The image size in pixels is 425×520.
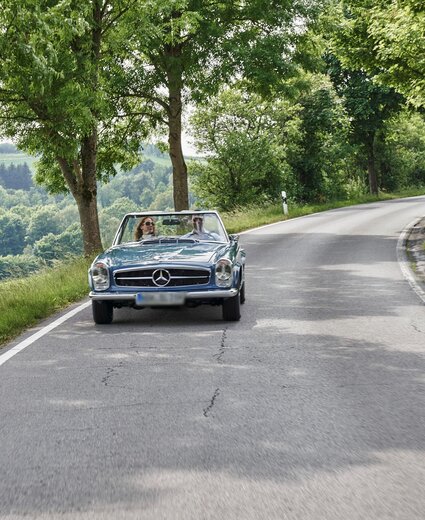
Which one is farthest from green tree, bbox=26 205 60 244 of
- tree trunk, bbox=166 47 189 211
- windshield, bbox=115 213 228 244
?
windshield, bbox=115 213 228 244

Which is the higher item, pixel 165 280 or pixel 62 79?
pixel 62 79

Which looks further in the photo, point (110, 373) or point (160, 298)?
point (160, 298)

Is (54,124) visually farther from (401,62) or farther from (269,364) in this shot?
(269,364)

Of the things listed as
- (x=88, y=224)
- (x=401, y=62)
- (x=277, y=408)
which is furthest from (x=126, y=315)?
(x=401, y=62)

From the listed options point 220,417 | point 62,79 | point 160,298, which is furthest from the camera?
point 62,79

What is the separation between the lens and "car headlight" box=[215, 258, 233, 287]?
8.73m

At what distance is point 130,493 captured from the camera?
3604mm

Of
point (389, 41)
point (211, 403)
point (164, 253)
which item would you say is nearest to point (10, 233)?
point (389, 41)

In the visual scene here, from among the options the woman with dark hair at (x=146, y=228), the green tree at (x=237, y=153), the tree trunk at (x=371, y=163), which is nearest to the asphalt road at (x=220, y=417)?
the woman with dark hair at (x=146, y=228)

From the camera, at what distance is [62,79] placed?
16.2 meters

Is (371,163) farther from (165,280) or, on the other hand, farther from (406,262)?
(165,280)

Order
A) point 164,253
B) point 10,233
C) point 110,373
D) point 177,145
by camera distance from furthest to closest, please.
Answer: point 10,233 < point 177,145 < point 164,253 < point 110,373

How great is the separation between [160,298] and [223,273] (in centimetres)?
79

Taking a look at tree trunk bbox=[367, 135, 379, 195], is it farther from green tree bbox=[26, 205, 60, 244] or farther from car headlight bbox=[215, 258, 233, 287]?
green tree bbox=[26, 205, 60, 244]
